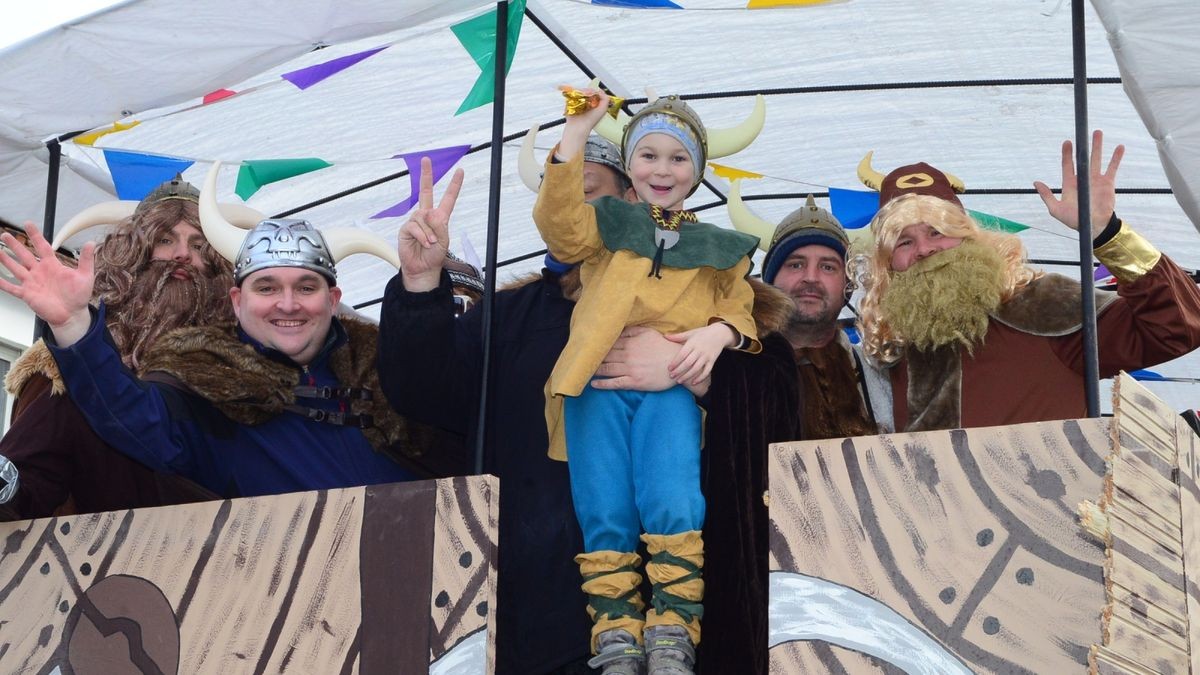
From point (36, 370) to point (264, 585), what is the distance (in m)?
1.21

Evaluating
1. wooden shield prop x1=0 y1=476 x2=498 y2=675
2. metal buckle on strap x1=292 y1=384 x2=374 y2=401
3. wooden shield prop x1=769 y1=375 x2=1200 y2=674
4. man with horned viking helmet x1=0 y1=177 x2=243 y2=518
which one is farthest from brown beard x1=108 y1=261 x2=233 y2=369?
wooden shield prop x1=769 y1=375 x2=1200 y2=674

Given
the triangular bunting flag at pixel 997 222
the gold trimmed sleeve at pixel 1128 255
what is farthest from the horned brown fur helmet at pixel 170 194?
the triangular bunting flag at pixel 997 222

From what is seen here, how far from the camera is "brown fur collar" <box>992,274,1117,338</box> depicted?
159 inches

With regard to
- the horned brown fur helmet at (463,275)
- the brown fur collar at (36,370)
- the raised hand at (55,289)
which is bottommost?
the raised hand at (55,289)

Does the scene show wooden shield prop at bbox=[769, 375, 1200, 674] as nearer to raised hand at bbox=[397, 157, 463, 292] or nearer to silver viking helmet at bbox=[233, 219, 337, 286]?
raised hand at bbox=[397, 157, 463, 292]

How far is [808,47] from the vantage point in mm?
5219

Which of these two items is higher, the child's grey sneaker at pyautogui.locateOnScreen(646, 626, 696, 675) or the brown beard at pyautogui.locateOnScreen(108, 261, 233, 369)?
the brown beard at pyautogui.locateOnScreen(108, 261, 233, 369)

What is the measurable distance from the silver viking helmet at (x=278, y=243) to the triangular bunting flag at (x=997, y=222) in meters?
2.61

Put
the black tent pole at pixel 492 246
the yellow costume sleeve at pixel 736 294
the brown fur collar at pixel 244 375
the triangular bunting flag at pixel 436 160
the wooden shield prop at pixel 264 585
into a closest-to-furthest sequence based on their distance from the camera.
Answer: the wooden shield prop at pixel 264 585 → the black tent pole at pixel 492 246 → the yellow costume sleeve at pixel 736 294 → the brown fur collar at pixel 244 375 → the triangular bunting flag at pixel 436 160

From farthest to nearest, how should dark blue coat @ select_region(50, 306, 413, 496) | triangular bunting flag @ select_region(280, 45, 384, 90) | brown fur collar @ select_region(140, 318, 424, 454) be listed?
triangular bunting flag @ select_region(280, 45, 384, 90)
brown fur collar @ select_region(140, 318, 424, 454)
dark blue coat @ select_region(50, 306, 413, 496)

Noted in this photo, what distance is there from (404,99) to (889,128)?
181cm

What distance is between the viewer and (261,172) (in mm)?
5594

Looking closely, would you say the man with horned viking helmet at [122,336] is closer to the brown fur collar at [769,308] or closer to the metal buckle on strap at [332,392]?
the metal buckle on strap at [332,392]

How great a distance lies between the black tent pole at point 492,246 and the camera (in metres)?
3.81
